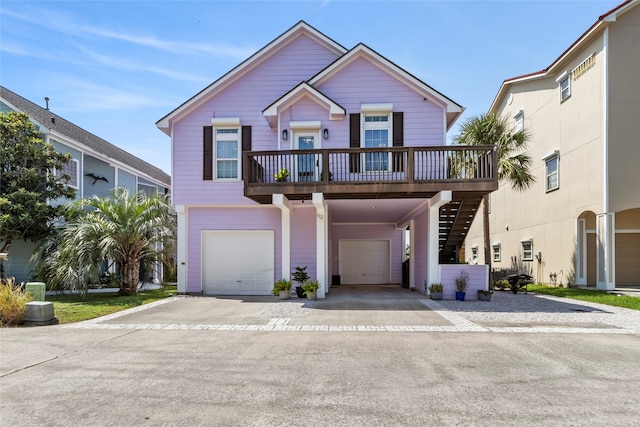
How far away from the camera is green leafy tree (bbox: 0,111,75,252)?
12867mm

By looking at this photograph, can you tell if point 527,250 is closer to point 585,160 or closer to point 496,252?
point 496,252

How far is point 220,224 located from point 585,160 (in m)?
14.7

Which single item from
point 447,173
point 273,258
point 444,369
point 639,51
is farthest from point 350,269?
point 639,51

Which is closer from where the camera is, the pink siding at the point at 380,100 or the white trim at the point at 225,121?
the pink siding at the point at 380,100

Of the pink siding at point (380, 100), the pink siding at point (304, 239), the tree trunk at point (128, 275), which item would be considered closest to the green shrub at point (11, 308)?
the tree trunk at point (128, 275)

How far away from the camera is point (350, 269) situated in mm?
18297

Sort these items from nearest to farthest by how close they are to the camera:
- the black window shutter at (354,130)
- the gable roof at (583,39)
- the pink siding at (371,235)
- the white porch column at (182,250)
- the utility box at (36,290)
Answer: the utility box at (36,290) → the black window shutter at (354,130) → the white porch column at (182,250) → the gable roof at (583,39) → the pink siding at (371,235)

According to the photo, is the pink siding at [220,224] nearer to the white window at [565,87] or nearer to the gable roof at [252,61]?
the gable roof at [252,61]

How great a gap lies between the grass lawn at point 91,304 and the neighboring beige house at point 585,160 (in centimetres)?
1643

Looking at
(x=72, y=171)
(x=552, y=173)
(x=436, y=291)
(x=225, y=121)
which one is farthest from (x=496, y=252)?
(x=72, y=171)

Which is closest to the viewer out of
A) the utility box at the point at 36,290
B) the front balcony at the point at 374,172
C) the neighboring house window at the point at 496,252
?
the utility box at the point at 36,290

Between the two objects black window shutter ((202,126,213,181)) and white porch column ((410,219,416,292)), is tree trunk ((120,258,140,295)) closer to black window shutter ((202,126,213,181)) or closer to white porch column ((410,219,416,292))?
black window shutter ((202,126,213,181))

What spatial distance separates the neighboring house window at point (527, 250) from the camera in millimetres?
19453

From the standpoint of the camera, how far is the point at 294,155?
38.6ft
